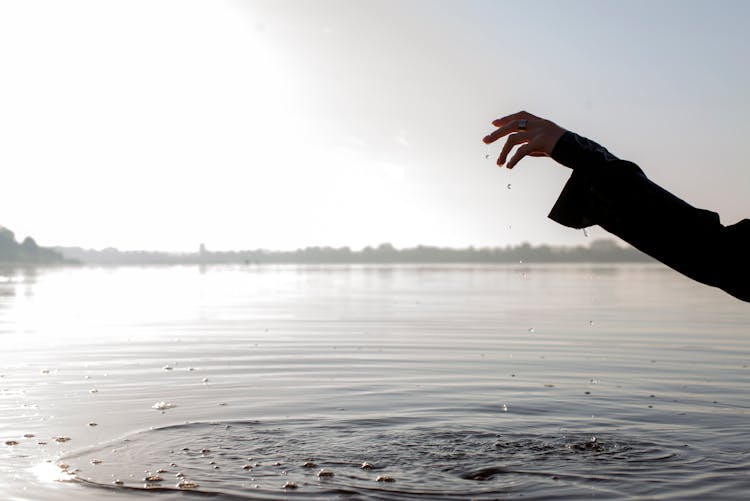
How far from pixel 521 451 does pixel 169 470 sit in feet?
10.9

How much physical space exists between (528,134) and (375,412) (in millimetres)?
7270

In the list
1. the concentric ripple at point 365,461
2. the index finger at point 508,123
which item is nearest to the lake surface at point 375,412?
the concentric ripple at point 365,461

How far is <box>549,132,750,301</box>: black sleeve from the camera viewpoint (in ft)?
9.29

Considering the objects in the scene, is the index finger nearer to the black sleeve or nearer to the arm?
the arm

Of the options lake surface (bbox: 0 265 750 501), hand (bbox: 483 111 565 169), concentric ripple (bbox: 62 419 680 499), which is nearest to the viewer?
hand (bbox: 483 111 565 169)

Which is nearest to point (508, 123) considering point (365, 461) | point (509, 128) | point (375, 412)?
point (509, 128)

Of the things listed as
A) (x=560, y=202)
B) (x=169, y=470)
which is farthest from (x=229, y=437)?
(x=560, y=202)

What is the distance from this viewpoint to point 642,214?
2.92m

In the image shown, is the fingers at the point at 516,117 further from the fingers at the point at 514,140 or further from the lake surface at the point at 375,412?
the lake surface at the point at 375,412

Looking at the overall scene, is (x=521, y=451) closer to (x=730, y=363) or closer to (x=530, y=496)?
(x=530, y=496)

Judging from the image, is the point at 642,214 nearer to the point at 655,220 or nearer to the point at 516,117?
the point at 655,220

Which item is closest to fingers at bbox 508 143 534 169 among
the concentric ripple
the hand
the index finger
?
the hand

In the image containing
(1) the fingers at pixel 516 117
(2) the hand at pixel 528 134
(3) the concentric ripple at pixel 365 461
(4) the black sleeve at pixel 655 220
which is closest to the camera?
(4) the black sleeve at pixel 655 220

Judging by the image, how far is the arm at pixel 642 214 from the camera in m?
2.83
